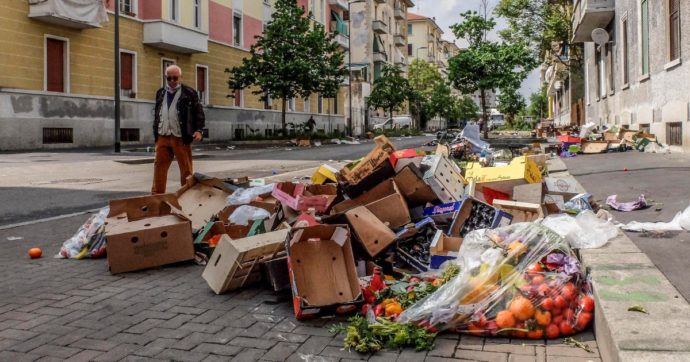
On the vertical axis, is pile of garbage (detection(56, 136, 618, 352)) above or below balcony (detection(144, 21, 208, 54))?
below

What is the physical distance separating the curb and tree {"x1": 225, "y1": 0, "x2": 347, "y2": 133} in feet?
82.9

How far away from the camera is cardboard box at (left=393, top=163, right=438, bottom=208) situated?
5.43 m

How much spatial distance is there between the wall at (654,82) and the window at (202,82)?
61.2 feet

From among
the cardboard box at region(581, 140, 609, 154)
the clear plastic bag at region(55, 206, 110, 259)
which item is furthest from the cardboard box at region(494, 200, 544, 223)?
the cardboard box at region(581, 140, 609, 154)

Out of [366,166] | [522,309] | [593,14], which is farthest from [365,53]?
[522,309]

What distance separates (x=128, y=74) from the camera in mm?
24500

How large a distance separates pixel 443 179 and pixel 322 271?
236 cm

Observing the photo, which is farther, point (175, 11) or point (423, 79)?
point (423, 79)

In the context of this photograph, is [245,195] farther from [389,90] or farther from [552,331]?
[389,90]

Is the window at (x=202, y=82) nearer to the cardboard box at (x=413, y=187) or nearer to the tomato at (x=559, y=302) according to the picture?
the cardboard box at (x=413, y=187)

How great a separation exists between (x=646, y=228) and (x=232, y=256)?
134 inches

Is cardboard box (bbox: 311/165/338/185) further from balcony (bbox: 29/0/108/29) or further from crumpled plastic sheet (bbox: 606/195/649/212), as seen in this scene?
balcony (bbox: 29/0/108/29)

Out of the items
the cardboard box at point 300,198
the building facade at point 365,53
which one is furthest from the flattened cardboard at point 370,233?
the building facade at point 365,53

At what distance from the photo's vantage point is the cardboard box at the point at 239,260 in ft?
13.3
